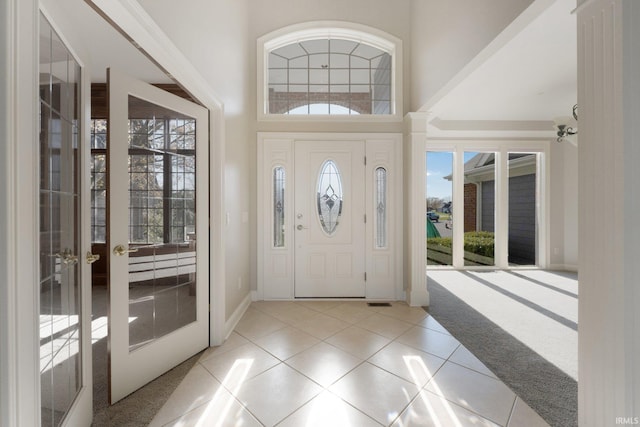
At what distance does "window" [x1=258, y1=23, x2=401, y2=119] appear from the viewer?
3502 millimetres

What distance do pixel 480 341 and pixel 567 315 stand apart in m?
1.44

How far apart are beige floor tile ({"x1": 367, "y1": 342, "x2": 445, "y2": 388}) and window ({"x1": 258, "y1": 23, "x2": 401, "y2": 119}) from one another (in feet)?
9.31

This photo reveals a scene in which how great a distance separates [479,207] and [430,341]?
4017mm

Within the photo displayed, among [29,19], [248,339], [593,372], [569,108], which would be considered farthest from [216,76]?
[569,108]

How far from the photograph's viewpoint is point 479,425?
1456 mm

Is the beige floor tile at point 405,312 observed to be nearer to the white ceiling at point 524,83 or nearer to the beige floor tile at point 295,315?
the beige floor tile at point 295,315

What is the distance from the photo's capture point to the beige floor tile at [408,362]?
6.14 ft

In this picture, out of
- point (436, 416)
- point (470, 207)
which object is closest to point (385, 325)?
point (436, 416)

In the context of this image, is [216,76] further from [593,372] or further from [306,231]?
[593,372]

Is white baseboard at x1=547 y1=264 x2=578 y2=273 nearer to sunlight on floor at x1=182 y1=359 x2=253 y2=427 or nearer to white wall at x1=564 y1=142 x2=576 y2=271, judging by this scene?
white wall at x1=564 y1=142 x2=576 y2=271

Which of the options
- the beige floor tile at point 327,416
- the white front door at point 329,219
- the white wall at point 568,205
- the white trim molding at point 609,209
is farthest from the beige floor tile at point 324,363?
the white wall at point 568,205

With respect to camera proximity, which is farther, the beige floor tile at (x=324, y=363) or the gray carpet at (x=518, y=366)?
the beige floor tile at (x=324, y=363)

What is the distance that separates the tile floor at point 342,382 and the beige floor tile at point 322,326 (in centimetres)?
1

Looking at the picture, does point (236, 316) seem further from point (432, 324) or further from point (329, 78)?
point (329, 78)
